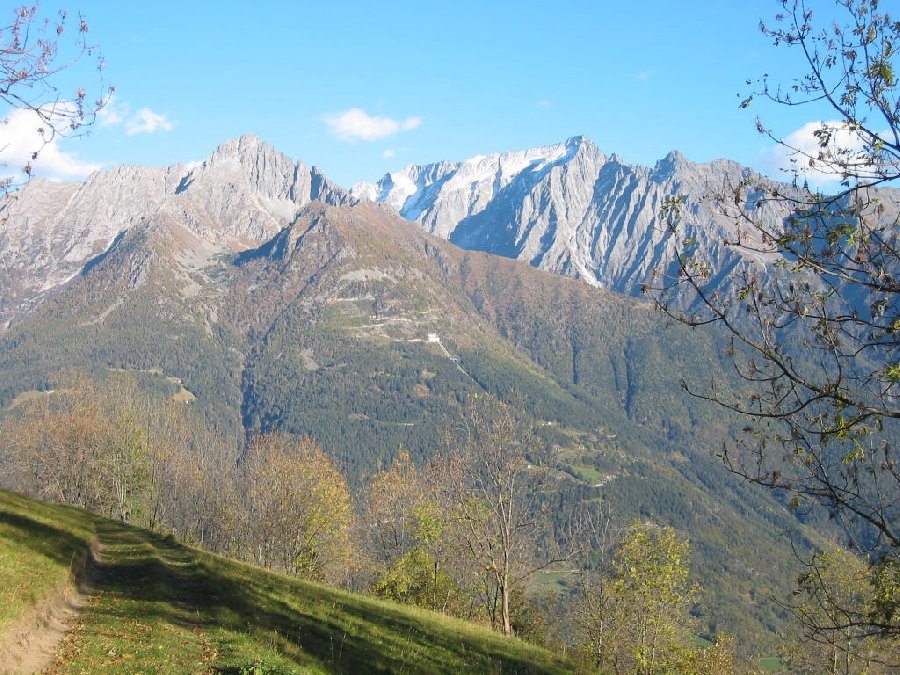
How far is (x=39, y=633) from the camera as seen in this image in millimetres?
18781

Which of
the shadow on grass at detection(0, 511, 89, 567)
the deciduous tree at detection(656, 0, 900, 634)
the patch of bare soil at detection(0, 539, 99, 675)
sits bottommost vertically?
the shadow on grass at detection(0, 511, 89, 567)

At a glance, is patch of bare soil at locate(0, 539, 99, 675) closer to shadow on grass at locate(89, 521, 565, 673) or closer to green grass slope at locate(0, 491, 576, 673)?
green grass slope at locate(0, 491, 576, 673)

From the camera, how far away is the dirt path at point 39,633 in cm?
1647

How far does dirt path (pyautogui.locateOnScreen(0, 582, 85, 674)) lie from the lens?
1647 cm

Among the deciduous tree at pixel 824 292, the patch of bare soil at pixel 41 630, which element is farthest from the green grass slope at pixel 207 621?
the deciduous tree at pixel 824 292

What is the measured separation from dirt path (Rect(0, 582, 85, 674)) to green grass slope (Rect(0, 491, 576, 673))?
11.1 inches

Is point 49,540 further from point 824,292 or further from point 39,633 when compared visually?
point 824,292

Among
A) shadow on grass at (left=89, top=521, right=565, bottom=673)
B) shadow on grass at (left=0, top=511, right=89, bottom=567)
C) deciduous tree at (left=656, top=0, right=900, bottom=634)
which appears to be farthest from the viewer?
shadow on grass at (left=0, top=511, right=89, bottom=567)

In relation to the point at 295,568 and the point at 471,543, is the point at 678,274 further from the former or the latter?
the point at 295,568

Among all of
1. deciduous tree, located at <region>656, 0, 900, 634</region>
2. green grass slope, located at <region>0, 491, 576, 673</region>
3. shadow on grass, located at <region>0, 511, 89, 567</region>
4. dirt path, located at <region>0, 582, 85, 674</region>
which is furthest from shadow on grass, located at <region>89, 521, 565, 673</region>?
deciduous tree, located at <region>656, 0, 900, 634</region>

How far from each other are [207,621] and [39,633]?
482 centimetres

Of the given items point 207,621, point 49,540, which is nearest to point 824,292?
point 207,621

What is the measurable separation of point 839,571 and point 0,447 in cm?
10220

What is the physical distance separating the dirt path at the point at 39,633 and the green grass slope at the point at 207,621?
11.1 inches
